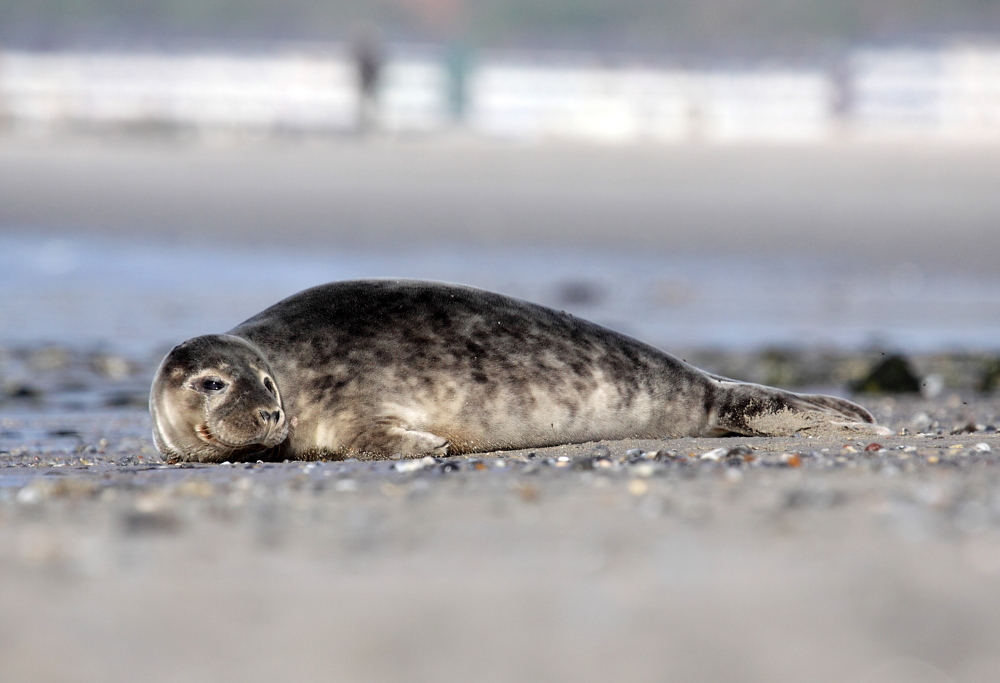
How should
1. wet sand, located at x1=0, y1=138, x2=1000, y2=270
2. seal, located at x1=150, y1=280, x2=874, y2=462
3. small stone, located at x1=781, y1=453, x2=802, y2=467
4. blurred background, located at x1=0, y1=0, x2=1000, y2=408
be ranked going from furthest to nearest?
wet sand, located at x1=0, y1=138, x2=1000, y2=270
blurred background, located at x1=0, y1=0, x2=1000, y2=408
seal, located at x1=150, y1=280, x2=874, y2=462
small stone, located at x1=781, y1=453, x2=802, y2=467

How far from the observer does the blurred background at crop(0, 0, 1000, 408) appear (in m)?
9.97

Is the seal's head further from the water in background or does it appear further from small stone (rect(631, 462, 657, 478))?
the water in background

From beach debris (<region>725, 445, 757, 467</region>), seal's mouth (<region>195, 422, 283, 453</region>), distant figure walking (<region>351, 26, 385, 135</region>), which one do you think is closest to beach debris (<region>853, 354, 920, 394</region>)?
beach debris (<region>725, 445, 757, 467</region>)

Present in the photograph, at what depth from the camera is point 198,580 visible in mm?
2330

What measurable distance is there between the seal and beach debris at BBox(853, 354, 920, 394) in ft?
5.92

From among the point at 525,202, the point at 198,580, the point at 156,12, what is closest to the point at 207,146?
the point at 525,202

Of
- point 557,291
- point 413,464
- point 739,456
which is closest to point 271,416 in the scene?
point 413,464

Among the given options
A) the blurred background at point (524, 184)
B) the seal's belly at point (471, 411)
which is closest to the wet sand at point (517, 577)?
the seal's belly at point (471, 411)

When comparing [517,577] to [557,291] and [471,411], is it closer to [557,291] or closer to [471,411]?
[471,411]

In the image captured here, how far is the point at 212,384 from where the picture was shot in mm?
4082

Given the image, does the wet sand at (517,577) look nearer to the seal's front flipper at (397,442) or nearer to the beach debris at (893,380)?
the seal's front flipper at (397,442)

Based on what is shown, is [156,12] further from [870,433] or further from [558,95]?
[870,433]

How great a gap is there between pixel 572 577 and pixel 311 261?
477 inches

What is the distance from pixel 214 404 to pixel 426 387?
2.27 ft
